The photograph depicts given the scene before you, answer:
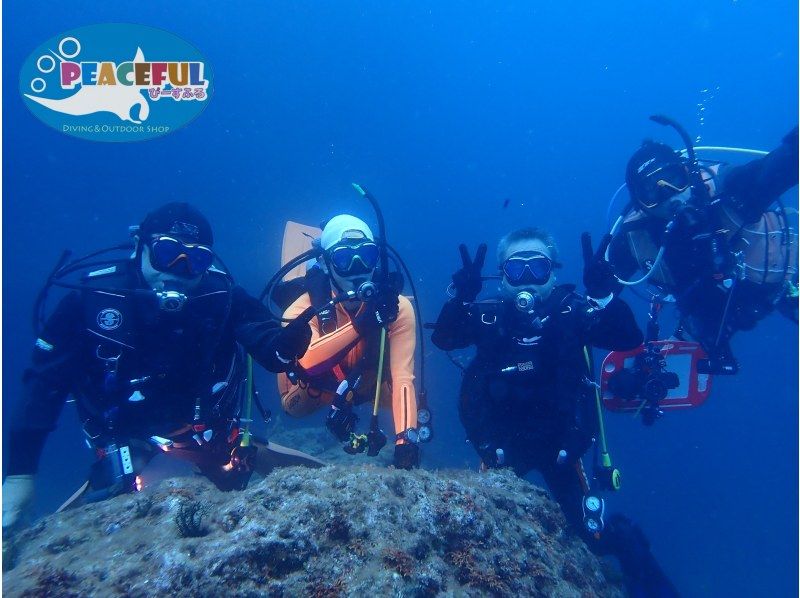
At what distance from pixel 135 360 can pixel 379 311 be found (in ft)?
8.56

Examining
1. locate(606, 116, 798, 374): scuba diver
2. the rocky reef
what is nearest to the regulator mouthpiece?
the rocky reef

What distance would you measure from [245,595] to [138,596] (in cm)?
52

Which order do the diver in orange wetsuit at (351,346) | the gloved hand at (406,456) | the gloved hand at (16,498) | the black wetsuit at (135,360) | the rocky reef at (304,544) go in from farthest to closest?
the diver in orange wetsuit at (351,346), the gloved hand at (406,456), the black wetsuit at (135,360), the gloved hand at (16,498), the rocky reef at (304,544)

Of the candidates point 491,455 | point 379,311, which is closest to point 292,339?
point 379,311

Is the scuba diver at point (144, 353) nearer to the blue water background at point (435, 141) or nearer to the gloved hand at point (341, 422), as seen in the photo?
the gloved hand at point (341, 422)

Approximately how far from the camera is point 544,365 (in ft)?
16.9

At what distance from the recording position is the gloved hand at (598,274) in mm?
→ 4883

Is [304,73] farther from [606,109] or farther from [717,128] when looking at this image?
[717,128]

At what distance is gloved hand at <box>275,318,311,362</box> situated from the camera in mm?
3887

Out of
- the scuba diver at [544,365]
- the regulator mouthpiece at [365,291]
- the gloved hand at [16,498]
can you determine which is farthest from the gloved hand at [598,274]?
the gloved hand at [16,498]

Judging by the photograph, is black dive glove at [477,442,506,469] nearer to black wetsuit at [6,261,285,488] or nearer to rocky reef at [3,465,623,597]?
rocky reef at [3,465,623,597]

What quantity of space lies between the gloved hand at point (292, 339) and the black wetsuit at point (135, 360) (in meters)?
0.11

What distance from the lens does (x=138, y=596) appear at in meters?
2.16

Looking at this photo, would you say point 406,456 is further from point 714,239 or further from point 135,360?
point 714,239
